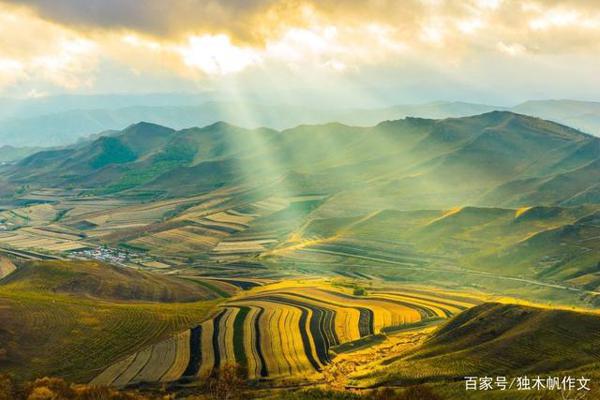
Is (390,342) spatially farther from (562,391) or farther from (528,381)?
(562,391)

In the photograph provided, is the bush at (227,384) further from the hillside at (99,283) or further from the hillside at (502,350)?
the hillside at (99,283)

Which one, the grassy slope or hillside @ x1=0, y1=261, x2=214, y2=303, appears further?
hillside @ x1=0, y1=261, x2=214, y2=303

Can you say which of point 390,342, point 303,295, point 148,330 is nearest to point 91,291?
point 148,330

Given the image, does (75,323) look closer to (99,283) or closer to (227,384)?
(99,283)

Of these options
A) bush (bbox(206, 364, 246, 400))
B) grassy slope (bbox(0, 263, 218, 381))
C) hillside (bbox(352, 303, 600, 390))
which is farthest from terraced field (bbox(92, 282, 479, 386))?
hillside (bbox(352, 303, 600, 390))

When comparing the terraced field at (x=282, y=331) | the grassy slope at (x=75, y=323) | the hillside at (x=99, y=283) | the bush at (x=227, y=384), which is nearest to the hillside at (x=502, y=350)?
the terraced field at (x=282, y=331)

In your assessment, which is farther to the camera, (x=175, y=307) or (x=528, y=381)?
(x=175, y=307)

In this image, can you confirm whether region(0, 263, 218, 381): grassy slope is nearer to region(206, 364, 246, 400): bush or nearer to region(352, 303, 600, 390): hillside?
region(206, 364, 246, 400): bush

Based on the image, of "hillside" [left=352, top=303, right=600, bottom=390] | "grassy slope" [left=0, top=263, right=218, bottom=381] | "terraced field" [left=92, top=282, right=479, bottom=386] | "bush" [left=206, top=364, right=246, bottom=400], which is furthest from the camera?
"grassy slope" [left=0, top=263, right=218, bottom=381]
